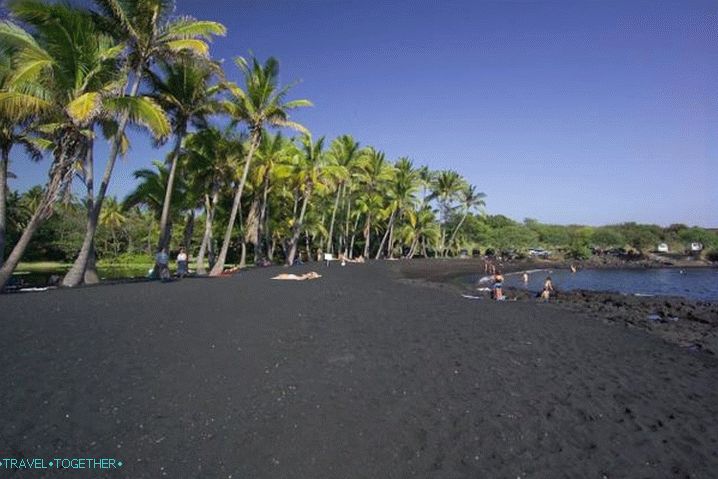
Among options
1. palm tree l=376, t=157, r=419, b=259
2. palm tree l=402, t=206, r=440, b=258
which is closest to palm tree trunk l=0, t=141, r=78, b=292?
palm tree l=376, t=157, r=419, b=259

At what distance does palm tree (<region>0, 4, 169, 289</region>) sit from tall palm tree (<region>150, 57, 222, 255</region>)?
4.77m

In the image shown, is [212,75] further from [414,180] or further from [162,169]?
[414,180]

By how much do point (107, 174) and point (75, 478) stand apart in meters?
15.7

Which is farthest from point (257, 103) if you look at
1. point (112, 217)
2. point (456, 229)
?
point (456, 229)

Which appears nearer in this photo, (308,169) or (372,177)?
(308,169)

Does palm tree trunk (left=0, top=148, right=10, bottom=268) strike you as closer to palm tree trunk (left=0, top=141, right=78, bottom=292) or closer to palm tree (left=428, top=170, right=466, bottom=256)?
palm tree trunk (left=0, top=141, right=78, bottom=292)

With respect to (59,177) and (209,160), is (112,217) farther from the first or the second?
(59,177)

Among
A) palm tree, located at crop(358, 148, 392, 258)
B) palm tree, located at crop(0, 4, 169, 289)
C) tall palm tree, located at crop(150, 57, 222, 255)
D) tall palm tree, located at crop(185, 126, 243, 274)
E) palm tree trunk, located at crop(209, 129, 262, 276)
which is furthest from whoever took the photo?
palm tree, located at crop(358, 148, 392, 258)

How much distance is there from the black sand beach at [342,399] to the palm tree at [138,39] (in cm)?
726

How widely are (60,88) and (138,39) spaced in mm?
3847

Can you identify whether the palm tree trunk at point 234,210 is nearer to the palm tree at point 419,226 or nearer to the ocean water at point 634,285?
the ocean water at point 634,285

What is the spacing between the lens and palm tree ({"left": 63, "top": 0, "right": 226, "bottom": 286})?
1645 cm

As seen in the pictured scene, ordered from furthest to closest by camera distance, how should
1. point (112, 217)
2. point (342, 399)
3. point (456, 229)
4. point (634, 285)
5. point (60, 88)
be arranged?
point (456, 229) < point (112, 217) < point (634, 285) < point (60, 88) < point (342, 399)

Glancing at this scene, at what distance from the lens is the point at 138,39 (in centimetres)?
1722
